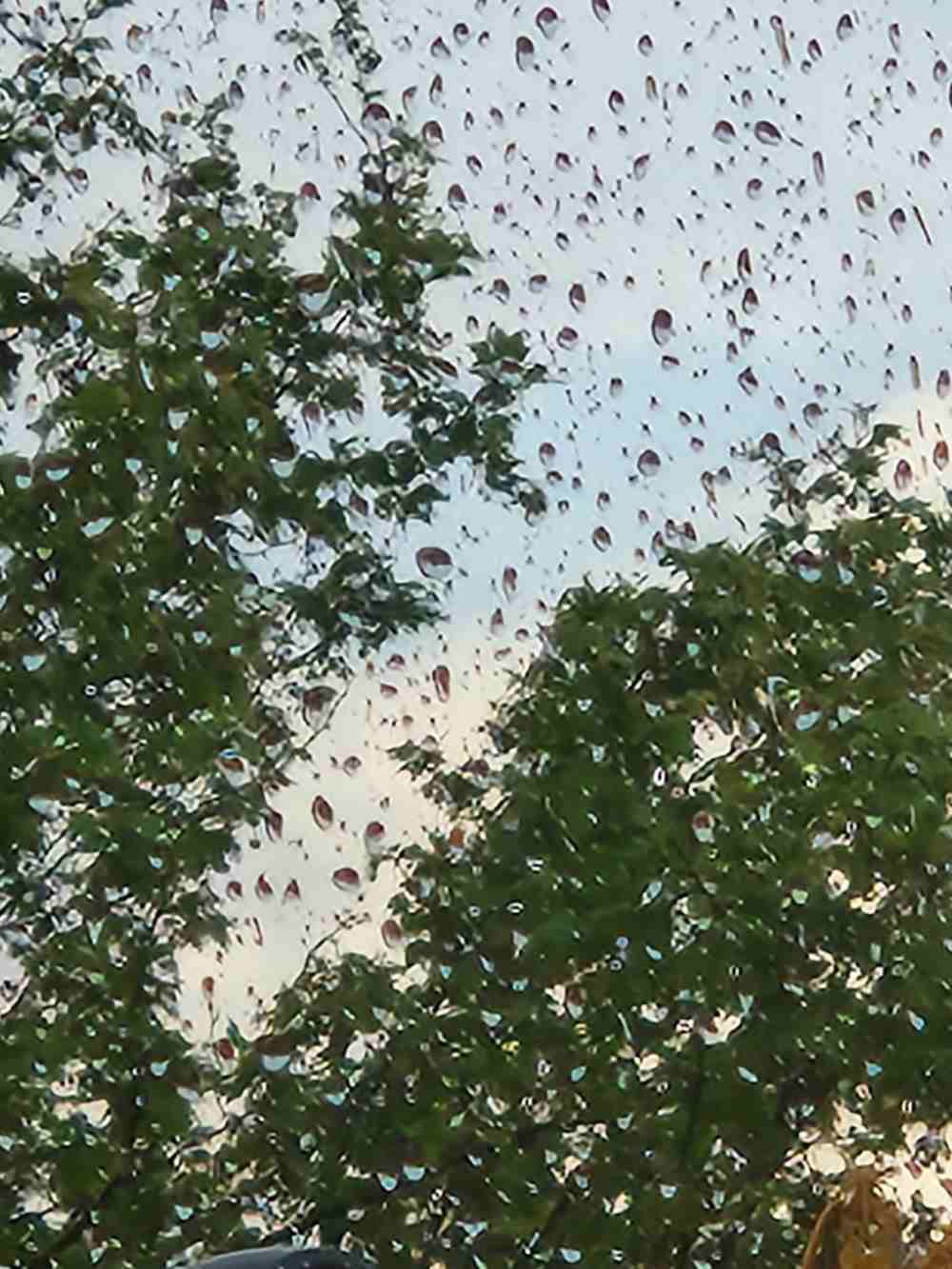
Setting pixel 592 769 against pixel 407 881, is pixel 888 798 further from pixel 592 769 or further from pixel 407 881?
pixel 407 881

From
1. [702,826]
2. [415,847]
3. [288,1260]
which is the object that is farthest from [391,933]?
[288,1260]

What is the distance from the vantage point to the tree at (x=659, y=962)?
4.63 m

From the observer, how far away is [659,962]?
4719mm

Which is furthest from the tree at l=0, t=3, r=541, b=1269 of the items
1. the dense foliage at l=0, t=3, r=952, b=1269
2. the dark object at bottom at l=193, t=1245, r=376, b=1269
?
the dark object at bottom at l=193, t=1245, r=376, b=1269

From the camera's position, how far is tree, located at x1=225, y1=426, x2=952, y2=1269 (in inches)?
182

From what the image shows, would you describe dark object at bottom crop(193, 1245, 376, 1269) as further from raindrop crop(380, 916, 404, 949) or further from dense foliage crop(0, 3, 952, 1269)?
raindrop crop(380, 916, 404, 949)

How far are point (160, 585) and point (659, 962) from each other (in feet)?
3.95

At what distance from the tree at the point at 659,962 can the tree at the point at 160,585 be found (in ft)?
0.88

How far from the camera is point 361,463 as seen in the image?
4.91m

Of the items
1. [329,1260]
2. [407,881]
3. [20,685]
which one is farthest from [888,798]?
[329,1260]

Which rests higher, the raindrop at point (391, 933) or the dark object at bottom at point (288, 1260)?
the raindrop at point (391, 933)

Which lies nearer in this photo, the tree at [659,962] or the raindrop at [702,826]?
the tree at [659,962]

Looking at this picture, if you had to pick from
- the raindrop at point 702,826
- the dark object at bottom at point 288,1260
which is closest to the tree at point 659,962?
the raindrop at point 702,826

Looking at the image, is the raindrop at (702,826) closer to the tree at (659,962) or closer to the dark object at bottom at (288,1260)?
the tree at (659,962)
